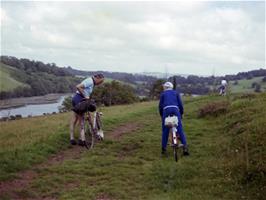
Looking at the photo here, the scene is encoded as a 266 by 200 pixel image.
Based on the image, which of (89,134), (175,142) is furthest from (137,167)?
(89,134)

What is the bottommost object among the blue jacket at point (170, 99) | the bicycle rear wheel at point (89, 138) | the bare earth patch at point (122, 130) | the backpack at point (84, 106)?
the bare earth patch at point (122, 130)

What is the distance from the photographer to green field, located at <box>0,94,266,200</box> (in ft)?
30.3

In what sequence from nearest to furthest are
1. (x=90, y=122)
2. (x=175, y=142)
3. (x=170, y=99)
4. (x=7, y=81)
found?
(x=175, y=142) < (x=170, y=99) < (x=90, y=122) < (x=7, y=81)

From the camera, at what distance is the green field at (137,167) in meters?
9.23

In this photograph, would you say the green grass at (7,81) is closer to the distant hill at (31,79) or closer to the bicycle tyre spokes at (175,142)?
the distant hill at (31,79)

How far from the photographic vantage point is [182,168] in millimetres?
11039

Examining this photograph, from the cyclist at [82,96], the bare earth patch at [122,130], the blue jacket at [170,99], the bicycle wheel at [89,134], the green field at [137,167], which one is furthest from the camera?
the bare earth patch at [122,130]

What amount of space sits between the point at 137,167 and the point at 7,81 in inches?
4546

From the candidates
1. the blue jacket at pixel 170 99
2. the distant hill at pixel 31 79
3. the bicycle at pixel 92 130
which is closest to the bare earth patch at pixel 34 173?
the bicycle at pixel 92 130

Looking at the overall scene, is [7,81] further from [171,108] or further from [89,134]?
[171,108]

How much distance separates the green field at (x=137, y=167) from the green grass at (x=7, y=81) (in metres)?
101

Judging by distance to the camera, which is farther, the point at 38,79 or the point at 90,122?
the point at 38,79

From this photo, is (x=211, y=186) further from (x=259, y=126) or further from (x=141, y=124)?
(x=141, y=124)

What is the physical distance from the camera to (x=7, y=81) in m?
122
